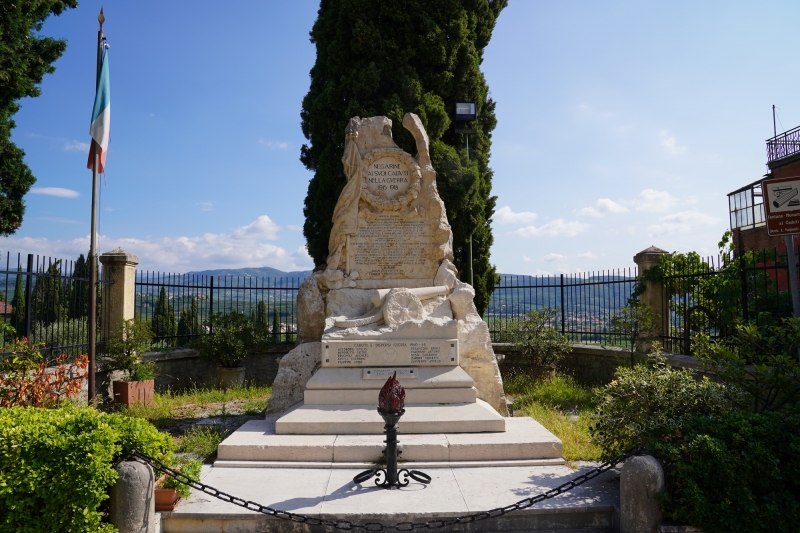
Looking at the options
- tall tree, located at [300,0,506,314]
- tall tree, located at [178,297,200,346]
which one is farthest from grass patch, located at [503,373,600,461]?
tall tree, located at [178,297,200,346]

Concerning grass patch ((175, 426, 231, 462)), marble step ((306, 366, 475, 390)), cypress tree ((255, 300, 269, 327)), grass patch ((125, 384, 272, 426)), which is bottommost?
grass patch ((125, 384, 272, 426))

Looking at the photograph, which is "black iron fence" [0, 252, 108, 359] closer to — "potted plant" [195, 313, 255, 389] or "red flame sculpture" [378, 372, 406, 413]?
"potted plant" [195, 313, 255, 389]

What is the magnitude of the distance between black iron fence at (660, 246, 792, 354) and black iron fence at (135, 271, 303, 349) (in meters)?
6.78

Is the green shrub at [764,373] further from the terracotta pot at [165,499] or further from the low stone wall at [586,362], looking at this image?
the terracotta pot at [165,499]

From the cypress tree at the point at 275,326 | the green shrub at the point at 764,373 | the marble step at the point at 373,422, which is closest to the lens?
the green shrub at the point at 764,373

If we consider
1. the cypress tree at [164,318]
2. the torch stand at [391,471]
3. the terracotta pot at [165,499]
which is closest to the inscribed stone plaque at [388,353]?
the torch stand at [391,471]

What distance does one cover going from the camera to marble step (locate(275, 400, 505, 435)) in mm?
5695

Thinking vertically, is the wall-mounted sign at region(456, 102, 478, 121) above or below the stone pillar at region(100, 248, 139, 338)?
above

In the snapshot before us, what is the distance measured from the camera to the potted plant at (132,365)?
8.50 meters

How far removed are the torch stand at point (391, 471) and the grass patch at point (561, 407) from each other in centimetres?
179

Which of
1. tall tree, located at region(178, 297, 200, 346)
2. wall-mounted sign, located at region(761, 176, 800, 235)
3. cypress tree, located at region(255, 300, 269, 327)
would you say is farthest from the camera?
cypress tree, located at region(255, 300, 269, 327)

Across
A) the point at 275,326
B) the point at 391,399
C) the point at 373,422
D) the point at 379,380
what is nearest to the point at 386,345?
the point at 379,380

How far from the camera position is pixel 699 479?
365 centimetres

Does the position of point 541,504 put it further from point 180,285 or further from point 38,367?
point 180,285
